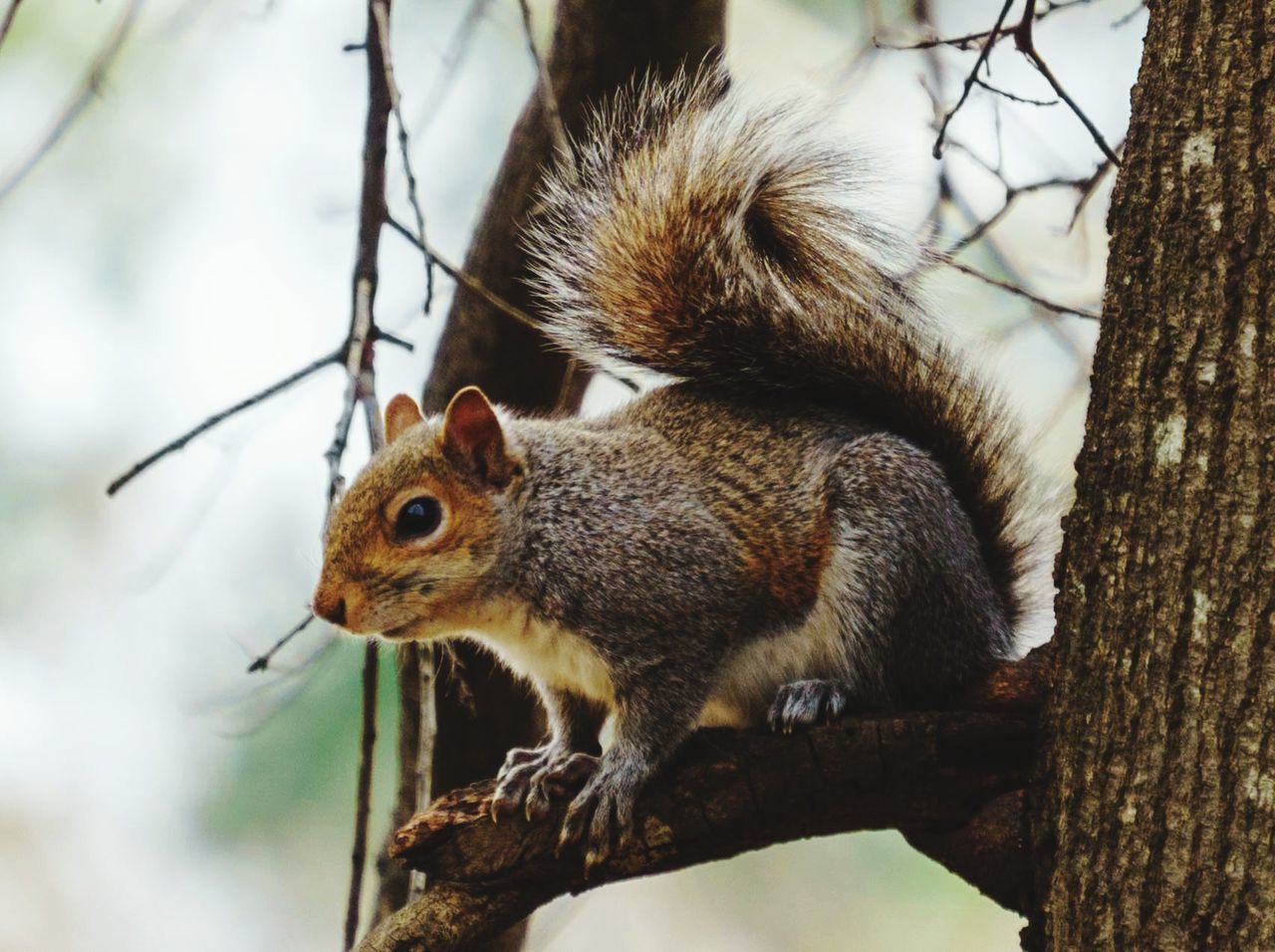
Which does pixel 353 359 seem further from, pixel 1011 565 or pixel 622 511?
pixel 1011 565

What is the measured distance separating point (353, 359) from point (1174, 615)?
952 mm

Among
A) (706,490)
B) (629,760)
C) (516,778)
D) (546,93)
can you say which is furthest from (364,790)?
(546,93)

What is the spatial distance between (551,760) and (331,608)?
391mm

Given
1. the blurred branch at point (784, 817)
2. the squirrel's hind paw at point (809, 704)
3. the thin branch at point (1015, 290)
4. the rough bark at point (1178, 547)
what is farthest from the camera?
the thin branch at point (1015, 290)

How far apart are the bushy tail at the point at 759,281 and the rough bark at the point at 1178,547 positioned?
0.62 metres

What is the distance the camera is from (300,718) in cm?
308

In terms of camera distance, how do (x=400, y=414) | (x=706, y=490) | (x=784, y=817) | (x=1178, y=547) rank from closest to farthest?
(x=1178, y=547) < (x=784, y=817) < (x=706, y=490) < (x=400, y=414)

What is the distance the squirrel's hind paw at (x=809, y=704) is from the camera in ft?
5.24

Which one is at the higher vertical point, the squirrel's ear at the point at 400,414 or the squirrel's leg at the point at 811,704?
the squirrel's ear at the point at 400,414

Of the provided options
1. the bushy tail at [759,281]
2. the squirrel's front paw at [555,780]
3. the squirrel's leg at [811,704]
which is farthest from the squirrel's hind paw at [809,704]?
the bushy tail at [759,281]

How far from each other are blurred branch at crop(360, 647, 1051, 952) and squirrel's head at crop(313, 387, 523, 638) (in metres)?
0.27

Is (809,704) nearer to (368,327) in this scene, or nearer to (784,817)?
(784,817)

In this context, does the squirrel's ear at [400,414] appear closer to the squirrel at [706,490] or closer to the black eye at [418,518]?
the squirrel at [706,490]

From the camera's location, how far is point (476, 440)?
6.15 feet
